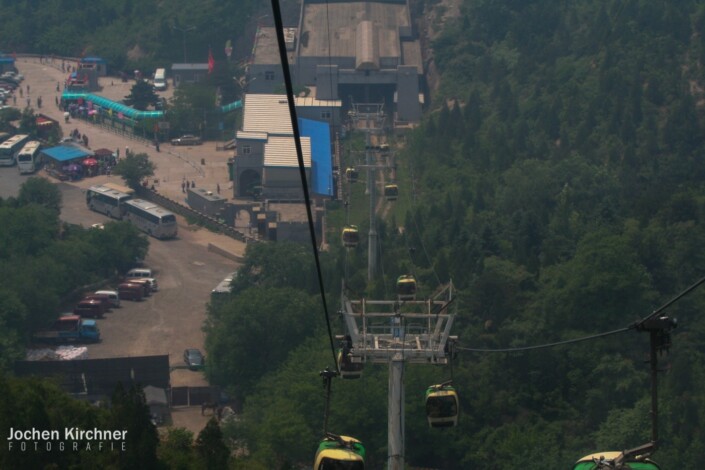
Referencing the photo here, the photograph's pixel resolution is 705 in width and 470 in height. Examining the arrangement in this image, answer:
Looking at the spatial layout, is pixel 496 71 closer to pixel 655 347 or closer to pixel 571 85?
pixel 571 85

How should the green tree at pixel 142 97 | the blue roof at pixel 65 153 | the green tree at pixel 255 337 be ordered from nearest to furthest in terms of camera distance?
the green tree at pixel 255 337 < the blue roof at pixel 65 153 < the green tree at pixel 142 97

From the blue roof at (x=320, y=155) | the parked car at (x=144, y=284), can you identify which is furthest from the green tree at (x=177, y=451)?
the blue roof at (x=320, y=155)

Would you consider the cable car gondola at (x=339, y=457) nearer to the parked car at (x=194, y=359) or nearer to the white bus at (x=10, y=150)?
the parked car at (x=194, y=359)

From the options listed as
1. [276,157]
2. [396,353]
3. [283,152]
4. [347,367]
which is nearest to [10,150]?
[283,152]

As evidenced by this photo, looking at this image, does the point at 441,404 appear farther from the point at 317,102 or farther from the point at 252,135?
the point at 317,102

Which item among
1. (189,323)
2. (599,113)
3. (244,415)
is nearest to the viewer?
(244,415)

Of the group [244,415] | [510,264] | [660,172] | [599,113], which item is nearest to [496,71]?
[599,113]
